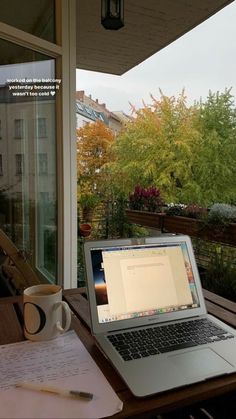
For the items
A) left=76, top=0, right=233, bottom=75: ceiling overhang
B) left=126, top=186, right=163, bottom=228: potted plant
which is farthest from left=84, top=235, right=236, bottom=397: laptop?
left=126, top=186, right=163, bottom=228: potted plant

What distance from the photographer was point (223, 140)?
6098mm

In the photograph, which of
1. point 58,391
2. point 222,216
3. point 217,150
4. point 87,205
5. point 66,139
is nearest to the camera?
point 58,391

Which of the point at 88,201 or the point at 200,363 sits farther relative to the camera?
the point at 88,201

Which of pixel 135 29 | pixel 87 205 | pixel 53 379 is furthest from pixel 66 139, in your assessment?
pixel 87 205

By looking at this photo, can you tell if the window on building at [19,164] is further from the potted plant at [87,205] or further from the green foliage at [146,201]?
the potted plant at [87,205]

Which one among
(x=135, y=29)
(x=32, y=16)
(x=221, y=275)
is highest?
(x=135, y=29)

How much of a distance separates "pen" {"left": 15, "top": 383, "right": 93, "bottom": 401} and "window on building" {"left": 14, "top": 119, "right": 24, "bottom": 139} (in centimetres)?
178

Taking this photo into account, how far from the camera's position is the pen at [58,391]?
23.3 inches

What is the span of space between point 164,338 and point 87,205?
3.85 metres

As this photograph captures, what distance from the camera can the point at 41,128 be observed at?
2.20m

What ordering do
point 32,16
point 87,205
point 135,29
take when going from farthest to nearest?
1. point 87,205
2. point 135,29
3. point 32,16

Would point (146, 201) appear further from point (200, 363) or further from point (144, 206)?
point (200, 363)

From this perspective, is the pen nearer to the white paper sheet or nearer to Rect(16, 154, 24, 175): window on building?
the white paper sheet

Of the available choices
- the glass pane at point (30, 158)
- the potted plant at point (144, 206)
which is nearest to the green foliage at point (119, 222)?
the potted plant at point (144, 206)
